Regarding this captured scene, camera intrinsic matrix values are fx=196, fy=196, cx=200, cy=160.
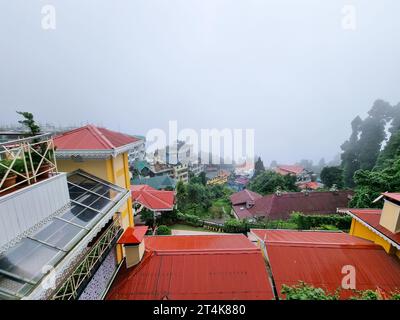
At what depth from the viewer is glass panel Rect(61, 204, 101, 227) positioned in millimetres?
3278

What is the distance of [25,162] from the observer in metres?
2.69

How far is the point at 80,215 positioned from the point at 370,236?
800 cm

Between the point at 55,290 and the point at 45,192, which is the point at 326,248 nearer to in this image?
the point at 55,290

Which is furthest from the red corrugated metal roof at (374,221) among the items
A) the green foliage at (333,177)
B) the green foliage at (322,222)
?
the green foliage at (333,177)

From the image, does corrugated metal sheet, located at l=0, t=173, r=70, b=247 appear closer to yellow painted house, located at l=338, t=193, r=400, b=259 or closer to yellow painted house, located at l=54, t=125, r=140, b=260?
yellow painted house, located at l=54, t=125, r=140, b=260

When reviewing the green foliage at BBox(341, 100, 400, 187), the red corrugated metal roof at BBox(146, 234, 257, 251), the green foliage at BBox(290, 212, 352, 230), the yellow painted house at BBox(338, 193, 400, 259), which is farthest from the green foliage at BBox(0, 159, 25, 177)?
the green foliage at BBox(341, 100, 400, 187)

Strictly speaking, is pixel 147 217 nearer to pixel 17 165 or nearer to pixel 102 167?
pixel 102 167

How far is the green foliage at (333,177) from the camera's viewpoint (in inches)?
999

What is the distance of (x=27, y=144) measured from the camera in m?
2.82

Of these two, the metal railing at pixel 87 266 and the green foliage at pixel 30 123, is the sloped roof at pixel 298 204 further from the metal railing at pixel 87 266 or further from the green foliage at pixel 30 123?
the green foliage at pixel 30 123

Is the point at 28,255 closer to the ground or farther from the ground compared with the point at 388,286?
farther from the ground
